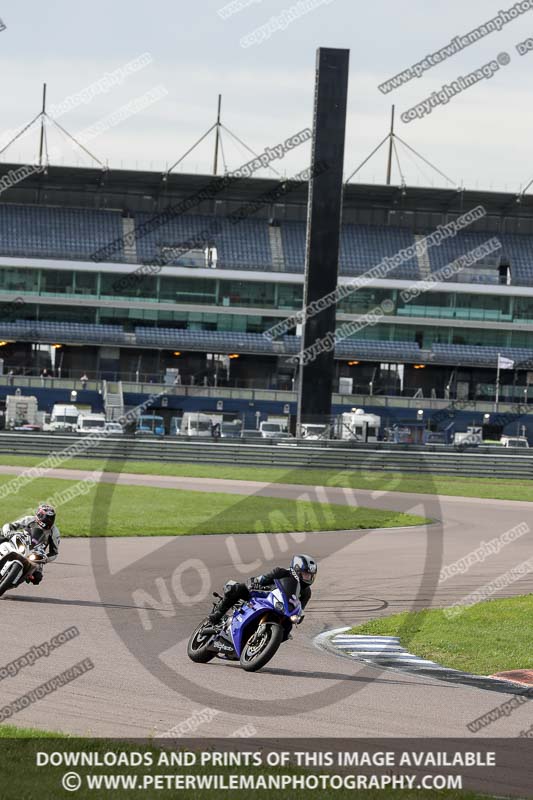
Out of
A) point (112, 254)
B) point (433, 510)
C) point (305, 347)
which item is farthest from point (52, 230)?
point (433, 510)

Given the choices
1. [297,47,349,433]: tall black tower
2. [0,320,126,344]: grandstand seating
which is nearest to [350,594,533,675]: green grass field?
[297,47,349,433]: tall black tower

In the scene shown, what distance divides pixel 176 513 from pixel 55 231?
5533 cm

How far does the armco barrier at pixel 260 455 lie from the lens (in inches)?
1766

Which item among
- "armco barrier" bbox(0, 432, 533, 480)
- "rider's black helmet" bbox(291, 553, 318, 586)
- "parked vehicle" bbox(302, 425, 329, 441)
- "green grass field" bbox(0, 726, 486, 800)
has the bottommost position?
"armco barrier" bbox(0, 432, 533, 480)

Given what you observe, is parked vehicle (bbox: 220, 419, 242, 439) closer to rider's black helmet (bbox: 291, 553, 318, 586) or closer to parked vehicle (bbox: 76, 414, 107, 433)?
parked vehicle (bbox: 76, 414, 107, 433)

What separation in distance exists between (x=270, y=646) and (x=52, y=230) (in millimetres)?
72673

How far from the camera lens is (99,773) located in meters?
7.71

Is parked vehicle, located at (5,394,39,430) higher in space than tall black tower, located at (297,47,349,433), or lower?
lower

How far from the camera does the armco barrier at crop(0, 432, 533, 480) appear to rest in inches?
1766

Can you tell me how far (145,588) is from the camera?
18.2 meters

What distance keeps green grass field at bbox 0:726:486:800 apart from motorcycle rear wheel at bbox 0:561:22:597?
281 inches

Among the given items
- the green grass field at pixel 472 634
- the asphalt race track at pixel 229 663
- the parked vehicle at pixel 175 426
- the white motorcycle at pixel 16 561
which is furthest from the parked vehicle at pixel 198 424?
the white motorcycle at pixel 16 561

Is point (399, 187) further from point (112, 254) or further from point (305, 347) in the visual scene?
point (305, 347)

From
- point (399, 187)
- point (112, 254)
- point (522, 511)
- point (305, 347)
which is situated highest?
point (399, 187)
